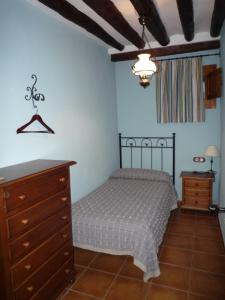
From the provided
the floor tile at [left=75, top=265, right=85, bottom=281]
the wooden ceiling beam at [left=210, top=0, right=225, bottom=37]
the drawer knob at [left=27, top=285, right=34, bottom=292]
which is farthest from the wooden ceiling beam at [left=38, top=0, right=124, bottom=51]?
the floor tile at [left=75, top=265, right=85, bottom=281]

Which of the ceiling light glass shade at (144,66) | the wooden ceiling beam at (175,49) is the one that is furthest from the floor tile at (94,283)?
the wooden ceiling beam at (175,49)

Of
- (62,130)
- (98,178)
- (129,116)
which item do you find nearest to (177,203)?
(98,178)

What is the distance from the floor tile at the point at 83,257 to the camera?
284 cm

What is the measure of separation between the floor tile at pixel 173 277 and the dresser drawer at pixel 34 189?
4.55ft

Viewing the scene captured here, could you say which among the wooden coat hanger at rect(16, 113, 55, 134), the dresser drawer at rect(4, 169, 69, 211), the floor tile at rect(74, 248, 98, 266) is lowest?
the floor tile at rect(74, 248, 98, 266)

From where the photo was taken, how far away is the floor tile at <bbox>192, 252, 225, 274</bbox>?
262cm

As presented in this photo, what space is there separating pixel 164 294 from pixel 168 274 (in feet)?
1.00

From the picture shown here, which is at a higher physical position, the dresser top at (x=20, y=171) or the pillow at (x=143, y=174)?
the dresser top at (x=20, y=171)

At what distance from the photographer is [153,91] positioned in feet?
14.8

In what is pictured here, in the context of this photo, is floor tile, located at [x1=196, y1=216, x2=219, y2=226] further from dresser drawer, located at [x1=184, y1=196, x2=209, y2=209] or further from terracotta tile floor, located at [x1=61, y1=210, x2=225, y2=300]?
terracotta tile floor, located at [x1=61, y1=210, x2=225, y2=300]

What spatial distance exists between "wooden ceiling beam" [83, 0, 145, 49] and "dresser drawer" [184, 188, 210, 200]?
257 centimetres

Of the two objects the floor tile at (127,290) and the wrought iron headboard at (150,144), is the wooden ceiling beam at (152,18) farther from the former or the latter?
the floor tile at (127,290)

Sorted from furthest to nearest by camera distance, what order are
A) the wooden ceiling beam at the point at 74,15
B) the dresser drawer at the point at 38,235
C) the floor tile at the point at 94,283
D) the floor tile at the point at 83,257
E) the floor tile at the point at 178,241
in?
the floor tile at the point at 178,241 → the floor tile at the point at 83,257 → the wooden ceiling beam at the point at 74,15 → the floor tile at the point at 94,283 → the dresser drawer at the point at 38,235

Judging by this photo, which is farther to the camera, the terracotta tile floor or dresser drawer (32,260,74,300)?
the terracotta tile floor
